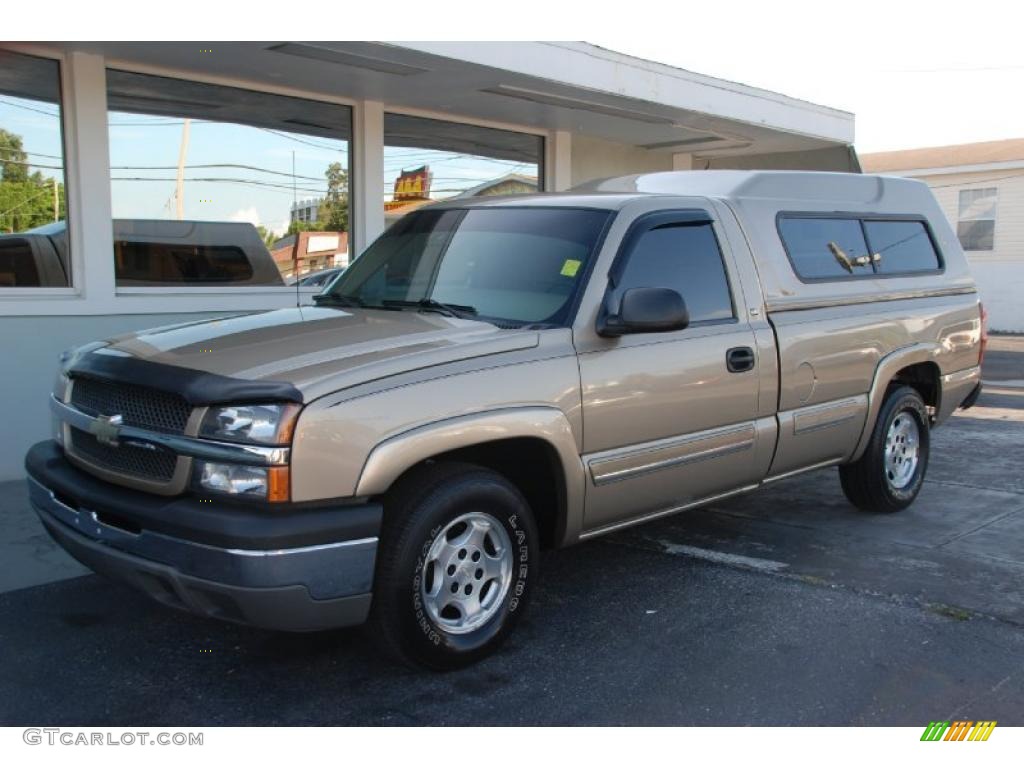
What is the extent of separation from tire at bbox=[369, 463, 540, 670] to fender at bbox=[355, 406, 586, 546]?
15 cm

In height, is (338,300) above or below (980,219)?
below

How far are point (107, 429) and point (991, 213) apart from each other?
23820 mm

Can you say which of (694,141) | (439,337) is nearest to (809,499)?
(439,337)

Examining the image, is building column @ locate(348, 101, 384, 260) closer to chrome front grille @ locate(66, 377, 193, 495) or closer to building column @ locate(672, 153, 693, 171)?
building column @ locate(672, 153, 693, 171)

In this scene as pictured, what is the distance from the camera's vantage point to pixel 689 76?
10.1m

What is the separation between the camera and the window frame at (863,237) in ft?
18.3

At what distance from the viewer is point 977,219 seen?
23578 mm

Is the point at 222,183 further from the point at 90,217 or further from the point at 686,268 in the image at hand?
the point at 686,268

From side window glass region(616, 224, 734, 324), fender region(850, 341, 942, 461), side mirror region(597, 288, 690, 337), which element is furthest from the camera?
fender region(850, 341, 942, 461)

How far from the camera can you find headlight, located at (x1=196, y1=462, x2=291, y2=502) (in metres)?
3.38

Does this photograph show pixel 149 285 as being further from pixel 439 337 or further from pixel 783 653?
pixel 783 653

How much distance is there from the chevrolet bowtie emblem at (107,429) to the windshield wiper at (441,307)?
1.49 meters

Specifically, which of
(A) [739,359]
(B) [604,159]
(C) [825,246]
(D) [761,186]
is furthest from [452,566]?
(B) [604,159]
